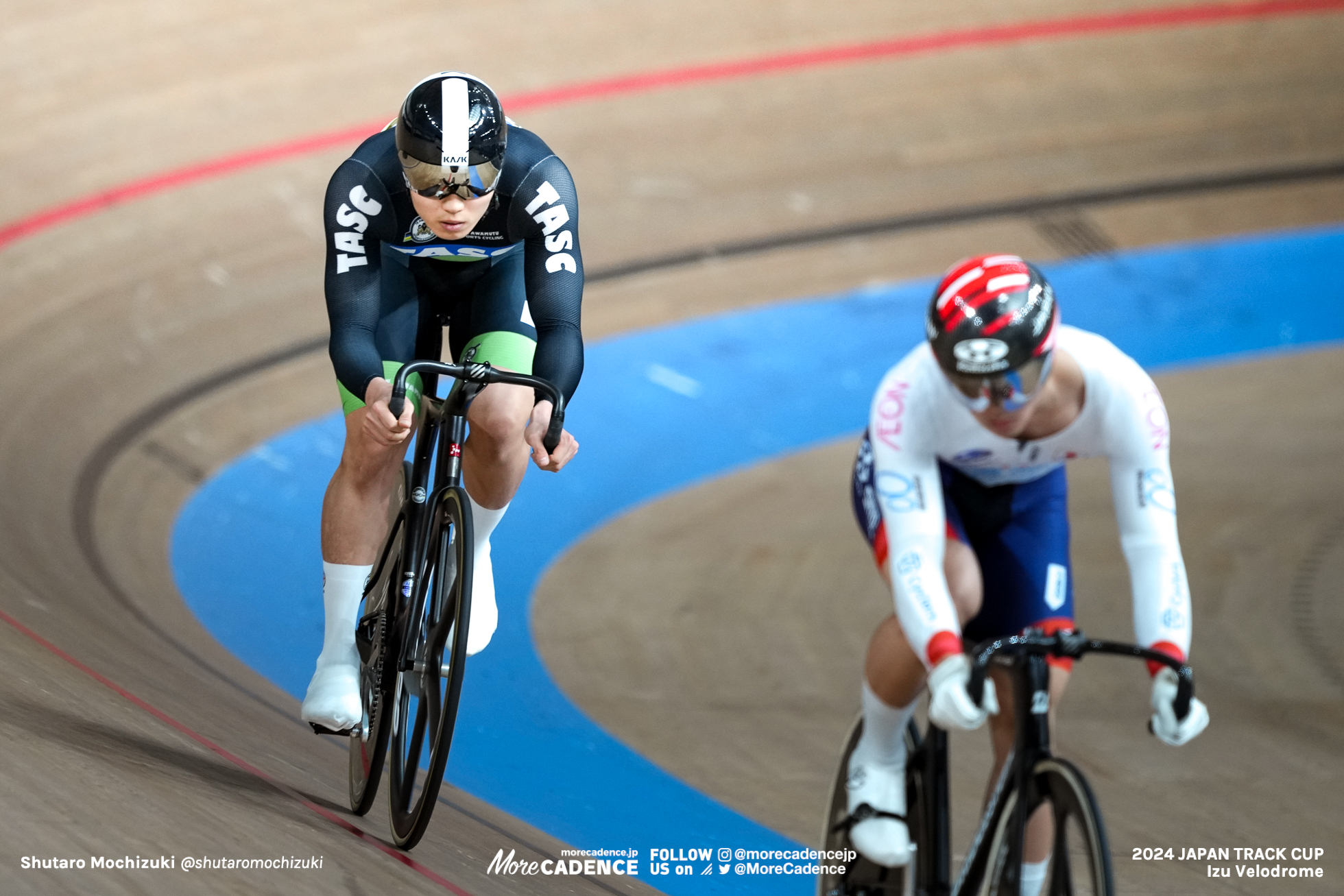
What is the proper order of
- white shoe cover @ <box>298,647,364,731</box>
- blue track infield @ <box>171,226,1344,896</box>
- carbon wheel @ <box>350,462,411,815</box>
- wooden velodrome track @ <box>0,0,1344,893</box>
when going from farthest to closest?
blue track infield @ <box>171,226,1344,896</box>
wooden velodrome track @ <box>0,0,1344,893</box>
carbon wheel @ <box>350,462,411,815</box>
white shoe cover @ <box>298,647,364,731</box>

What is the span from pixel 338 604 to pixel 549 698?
46.0 inches

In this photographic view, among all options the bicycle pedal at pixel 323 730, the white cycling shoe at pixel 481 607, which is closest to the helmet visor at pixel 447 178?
the white cycling shoe at pixel 481 607

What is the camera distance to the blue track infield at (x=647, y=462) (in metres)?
3.44

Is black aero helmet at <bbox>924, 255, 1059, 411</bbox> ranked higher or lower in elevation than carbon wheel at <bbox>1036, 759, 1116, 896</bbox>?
higher

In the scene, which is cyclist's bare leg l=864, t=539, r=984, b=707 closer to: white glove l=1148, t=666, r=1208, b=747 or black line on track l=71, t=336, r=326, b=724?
white glove l=1148, t=666, r=1208, b=747

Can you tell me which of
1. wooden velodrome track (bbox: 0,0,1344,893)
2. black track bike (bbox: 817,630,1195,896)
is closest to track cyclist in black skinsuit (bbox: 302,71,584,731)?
wooden velodrome track (bbox: 0,0,1344,893)

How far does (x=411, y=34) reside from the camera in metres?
7.04

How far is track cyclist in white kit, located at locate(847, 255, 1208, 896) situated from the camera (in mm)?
2162

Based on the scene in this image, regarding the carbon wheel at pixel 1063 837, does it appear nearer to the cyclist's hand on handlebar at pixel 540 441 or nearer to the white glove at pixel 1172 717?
the white glove at pixel 1172 717

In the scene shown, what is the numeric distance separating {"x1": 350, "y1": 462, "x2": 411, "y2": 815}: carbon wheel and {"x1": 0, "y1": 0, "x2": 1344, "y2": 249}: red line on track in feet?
11.7

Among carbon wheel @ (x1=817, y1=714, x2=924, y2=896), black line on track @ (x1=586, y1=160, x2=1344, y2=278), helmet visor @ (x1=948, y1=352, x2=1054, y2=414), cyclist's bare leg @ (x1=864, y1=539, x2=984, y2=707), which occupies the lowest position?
carbon wheel @ (x1=817, y1=714, x2=924, y2=896)

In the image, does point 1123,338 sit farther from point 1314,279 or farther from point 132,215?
point 132,215

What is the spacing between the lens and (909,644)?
2387 mm

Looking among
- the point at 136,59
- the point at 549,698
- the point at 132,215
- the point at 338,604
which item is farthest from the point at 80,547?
the point at 136,59
